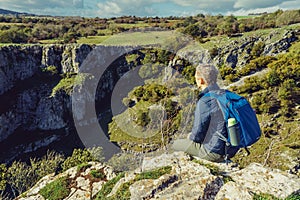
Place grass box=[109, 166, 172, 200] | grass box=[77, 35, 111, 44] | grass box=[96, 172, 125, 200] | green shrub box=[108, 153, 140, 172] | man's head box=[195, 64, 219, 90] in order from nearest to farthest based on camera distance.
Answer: man's head box=[195, 64, 219, 90], grass box=[109, 166, 172, 200], grass box=[96, 172, 125, 200], green shrub box=[108, 153, 140, 172], grass box=[77, 35, 111, 44]

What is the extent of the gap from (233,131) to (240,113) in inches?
13.5

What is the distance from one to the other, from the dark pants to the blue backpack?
839mm

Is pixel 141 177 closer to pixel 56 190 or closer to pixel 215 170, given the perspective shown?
pixel 215 170

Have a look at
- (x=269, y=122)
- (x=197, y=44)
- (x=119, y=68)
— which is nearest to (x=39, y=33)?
(x=119, y=68)

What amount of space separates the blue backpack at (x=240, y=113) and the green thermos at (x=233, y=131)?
0.45 feet

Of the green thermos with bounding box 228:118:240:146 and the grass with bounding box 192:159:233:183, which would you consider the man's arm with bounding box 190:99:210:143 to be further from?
the grass with bounding box 192:159:233:183

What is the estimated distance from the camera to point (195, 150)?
583 cm

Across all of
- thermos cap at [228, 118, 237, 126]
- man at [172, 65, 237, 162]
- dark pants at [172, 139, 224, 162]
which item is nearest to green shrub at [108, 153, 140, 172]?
dark pants at [172, 139, 224, 162]

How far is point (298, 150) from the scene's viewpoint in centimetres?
2461

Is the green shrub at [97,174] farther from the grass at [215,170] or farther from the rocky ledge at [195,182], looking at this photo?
the grass at [215,170]

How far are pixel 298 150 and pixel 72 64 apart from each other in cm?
4852

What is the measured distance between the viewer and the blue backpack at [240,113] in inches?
188

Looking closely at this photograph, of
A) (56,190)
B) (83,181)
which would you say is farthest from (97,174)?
(56,190)

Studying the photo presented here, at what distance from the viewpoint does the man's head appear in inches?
195
